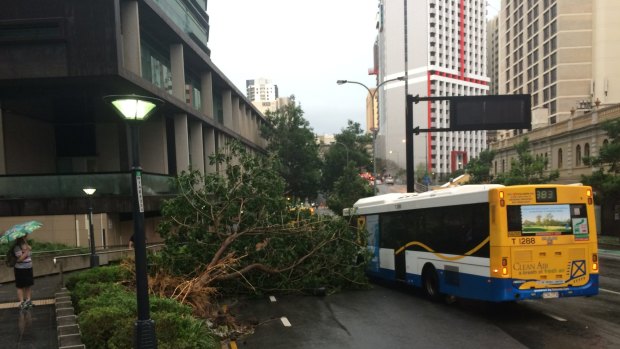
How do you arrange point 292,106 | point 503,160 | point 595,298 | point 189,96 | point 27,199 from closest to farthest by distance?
1. point 595,298
2. point 27,199
3. point 189,96
4. point 292,106
5. point 503,160

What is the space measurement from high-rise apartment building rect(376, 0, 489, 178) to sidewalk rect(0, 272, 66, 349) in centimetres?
15830

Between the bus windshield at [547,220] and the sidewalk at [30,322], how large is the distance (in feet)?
29.0

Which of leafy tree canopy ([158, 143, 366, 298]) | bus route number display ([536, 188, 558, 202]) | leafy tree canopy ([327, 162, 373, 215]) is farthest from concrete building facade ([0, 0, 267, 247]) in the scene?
leafy tree canopy ([327, 162, 373, 215])

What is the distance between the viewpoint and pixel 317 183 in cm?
5816

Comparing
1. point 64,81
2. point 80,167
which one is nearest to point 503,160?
point 80,167

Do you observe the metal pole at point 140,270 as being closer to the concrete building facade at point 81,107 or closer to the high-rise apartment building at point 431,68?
the concrete building facade at point 81,107

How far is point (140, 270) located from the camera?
21.6 ft

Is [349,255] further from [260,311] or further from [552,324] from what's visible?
[552,324]

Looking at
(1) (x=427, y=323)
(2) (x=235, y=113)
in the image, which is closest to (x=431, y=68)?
(2) (x=235, y=113)

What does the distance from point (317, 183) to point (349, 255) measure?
141 feet

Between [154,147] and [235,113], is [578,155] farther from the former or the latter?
[154,147]

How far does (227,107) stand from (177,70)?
14380 mm

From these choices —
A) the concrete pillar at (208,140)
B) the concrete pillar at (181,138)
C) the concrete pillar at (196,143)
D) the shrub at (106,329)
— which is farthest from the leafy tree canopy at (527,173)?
the shrub at (106,329)

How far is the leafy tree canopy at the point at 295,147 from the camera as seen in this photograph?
55406 mm
